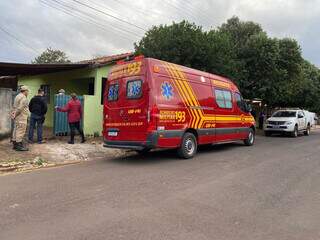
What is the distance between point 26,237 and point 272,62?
66.8ft

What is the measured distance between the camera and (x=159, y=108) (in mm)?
10281

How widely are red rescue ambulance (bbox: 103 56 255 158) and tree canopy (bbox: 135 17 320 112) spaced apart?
4.19 meters

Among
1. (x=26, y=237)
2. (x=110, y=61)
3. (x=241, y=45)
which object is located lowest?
(x=26, y=237)

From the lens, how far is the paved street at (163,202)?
495 cm

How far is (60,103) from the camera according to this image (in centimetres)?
1462

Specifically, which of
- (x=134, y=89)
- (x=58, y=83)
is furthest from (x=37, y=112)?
(x=58, y=83)

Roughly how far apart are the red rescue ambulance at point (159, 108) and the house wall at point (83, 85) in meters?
4.57

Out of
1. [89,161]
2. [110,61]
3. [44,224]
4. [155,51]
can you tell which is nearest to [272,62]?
[155,51]

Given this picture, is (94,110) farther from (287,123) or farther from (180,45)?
(287,123)

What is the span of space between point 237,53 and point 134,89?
1429 cm

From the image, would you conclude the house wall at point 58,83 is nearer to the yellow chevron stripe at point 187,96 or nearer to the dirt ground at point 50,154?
the dirt ground at point 50,154

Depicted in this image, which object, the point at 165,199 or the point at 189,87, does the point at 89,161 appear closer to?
the point at 189,87

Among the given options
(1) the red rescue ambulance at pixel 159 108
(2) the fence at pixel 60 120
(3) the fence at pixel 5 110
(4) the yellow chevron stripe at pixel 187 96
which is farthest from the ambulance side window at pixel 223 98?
(3) the fence at pixel 5 110

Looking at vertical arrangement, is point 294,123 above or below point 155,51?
below
